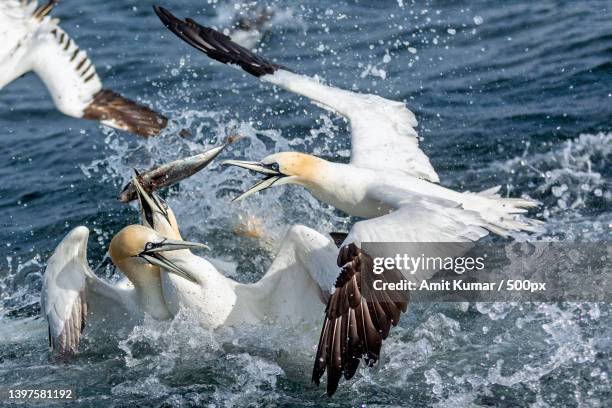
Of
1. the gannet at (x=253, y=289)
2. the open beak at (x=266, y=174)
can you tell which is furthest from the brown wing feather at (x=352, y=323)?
the open beak at (x=266, y=174)

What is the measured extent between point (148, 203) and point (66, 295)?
0.81m

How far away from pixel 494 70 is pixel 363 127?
363cm

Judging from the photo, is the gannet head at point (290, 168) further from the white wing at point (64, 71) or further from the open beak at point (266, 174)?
the white wing at point (64, 71)

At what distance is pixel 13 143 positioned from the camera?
1148 centimetres

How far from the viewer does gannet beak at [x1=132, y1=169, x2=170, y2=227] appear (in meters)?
7.34

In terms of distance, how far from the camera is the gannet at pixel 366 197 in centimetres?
615

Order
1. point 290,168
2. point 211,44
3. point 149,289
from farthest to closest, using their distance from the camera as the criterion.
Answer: point 211,44, point 290,168, point 149,289

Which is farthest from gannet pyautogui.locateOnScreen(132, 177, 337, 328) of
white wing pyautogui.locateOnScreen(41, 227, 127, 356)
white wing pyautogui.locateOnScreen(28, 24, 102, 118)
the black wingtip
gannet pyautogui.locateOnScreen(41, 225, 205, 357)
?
the black wingtip

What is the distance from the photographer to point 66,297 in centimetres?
710

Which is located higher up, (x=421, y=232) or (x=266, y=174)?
(x=421, y=232)

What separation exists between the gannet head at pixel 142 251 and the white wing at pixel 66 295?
0.21 m

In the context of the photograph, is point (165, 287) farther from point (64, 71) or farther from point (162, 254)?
point (64, 71)

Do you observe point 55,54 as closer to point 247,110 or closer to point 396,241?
point 247,110

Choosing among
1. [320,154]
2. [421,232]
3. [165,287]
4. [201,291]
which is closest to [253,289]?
[201,291]
